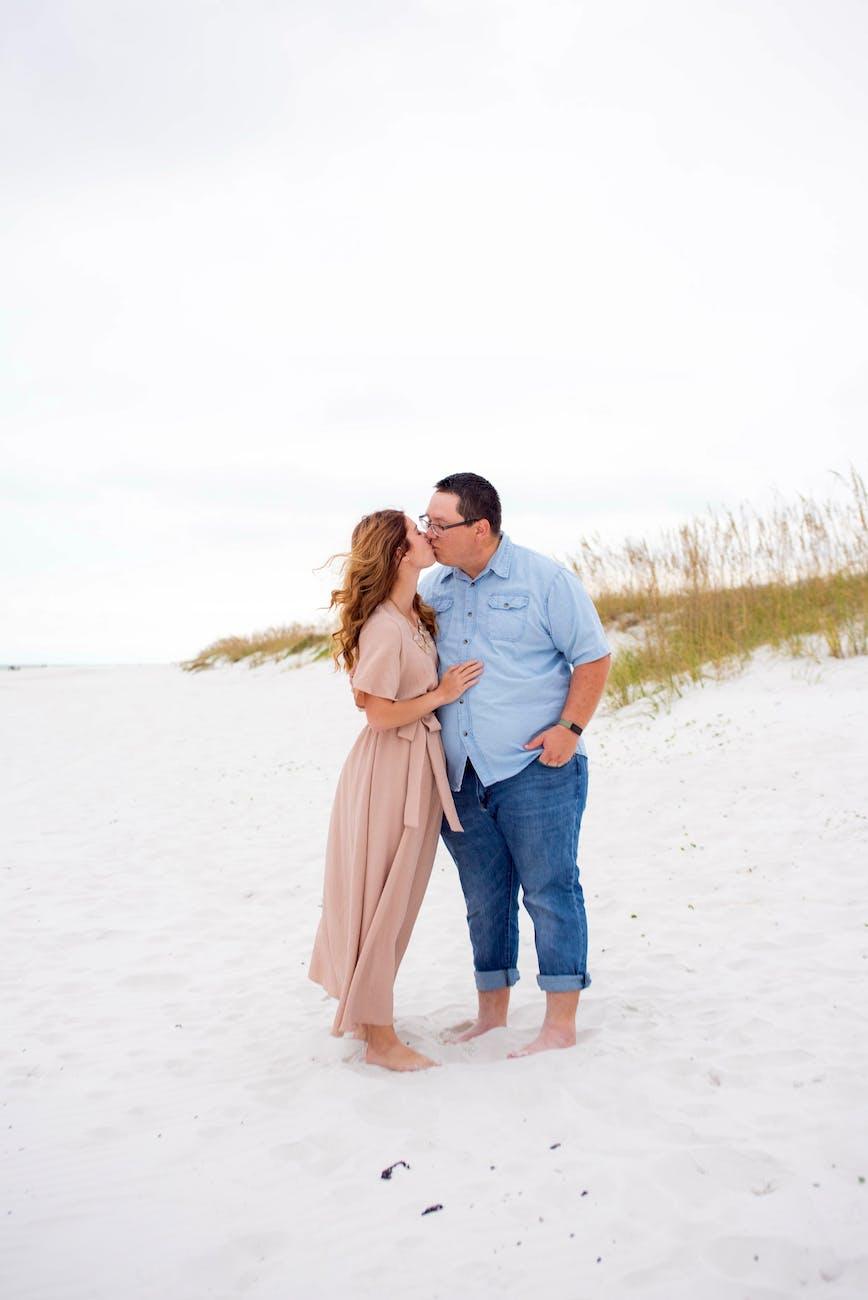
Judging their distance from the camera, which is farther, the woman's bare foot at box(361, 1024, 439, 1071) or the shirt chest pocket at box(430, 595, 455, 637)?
the shirt chest pocket at box(430, 595, 455, 637)

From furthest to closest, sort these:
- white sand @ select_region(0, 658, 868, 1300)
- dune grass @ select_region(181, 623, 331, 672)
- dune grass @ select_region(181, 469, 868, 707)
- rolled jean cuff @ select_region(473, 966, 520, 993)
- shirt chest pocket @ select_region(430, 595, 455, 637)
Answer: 1. dune grass @ select_region(181, 623, 331, 672)
2. dune grass @ select_region(181, 469, 868, 707)
3. rolled jean cuff @ select_region(473, 966, 520, 993)
4. shirt chest pocket @ select_region(430, 595, 455, 637)
5. white sand @ select_region(0, 658, 868, 1300)

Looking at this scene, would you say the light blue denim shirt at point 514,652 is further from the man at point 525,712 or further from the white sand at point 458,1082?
the white sand at point 458,1082

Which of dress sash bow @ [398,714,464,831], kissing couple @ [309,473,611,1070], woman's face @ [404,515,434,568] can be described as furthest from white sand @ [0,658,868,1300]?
woman's face @ [404,515,434,568]

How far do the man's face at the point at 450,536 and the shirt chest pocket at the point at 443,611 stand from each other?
232 mm

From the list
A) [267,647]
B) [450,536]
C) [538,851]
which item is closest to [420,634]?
[450,536]

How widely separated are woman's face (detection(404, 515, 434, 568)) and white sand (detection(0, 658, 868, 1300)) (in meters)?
1.80

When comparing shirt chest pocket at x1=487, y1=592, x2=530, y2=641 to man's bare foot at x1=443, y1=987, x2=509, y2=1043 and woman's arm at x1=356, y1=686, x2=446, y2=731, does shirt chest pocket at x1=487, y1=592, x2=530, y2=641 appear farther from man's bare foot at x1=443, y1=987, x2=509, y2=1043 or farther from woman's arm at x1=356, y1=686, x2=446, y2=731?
man's bare foot at x1=443, y1=987, x2=509, y2=1043

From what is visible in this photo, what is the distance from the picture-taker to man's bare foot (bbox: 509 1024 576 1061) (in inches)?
142

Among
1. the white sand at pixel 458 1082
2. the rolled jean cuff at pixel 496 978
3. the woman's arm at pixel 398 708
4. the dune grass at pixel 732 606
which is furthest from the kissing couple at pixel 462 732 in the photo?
the dune grass at pixel 732 606

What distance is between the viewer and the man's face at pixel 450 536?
3.50m

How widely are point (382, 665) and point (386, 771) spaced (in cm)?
41

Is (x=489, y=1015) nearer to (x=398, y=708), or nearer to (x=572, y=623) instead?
(x=398, y=708)

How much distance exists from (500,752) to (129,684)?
2544 cm

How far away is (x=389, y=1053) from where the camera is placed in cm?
364
